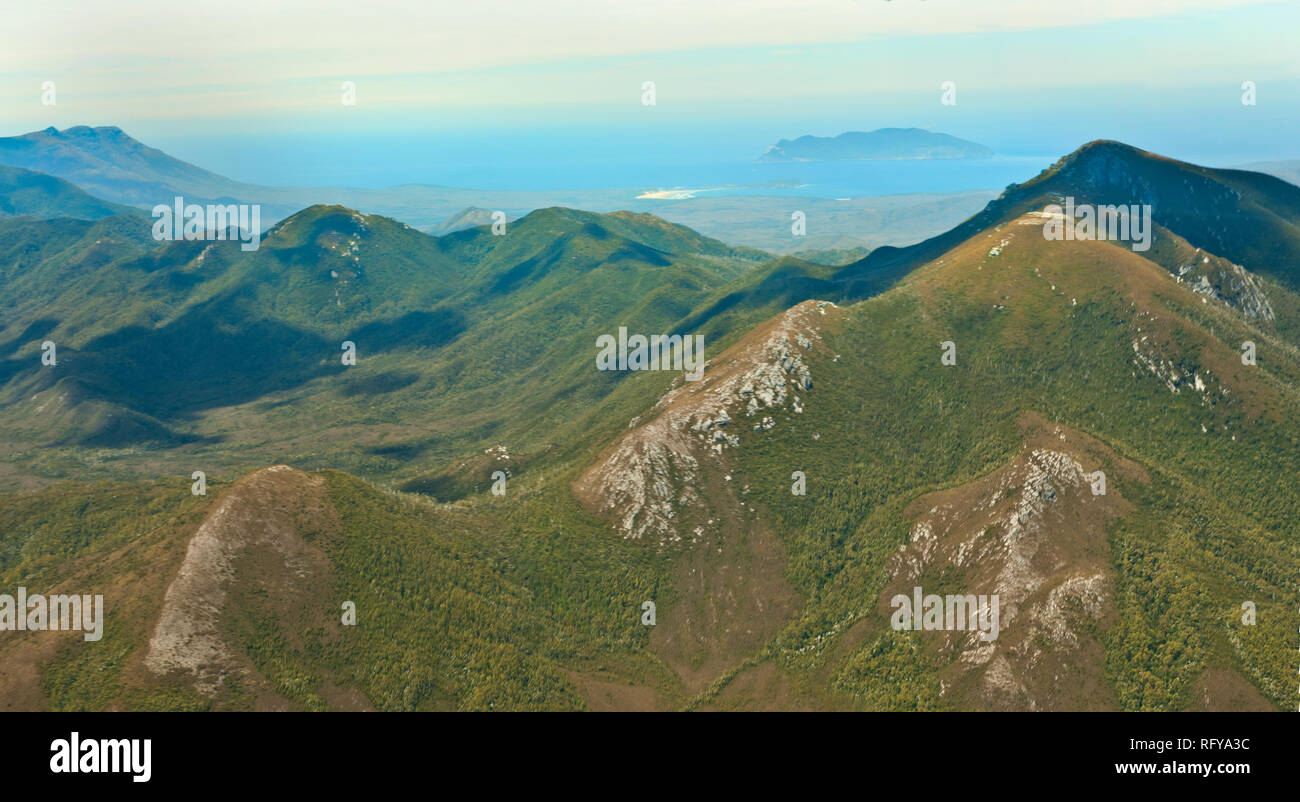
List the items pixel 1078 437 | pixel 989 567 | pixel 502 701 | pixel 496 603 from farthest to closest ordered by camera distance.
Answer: pixel 1078 437 → pixel 496 603 → pixel 989 567 → pixel 502 701

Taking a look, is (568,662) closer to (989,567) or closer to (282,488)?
(282,488)

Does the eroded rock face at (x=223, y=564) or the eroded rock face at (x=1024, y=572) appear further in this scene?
the eroded rock face at (x=1024, y=572)

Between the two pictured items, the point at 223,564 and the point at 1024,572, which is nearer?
the point at 223,564

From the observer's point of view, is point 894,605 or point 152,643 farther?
point 894,605

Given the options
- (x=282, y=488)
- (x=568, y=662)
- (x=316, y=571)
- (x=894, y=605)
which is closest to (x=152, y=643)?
(x=316, y=571)

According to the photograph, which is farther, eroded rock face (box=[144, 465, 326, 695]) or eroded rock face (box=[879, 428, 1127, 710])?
eroded rock face (box=[879, 428, 1127, 710])
